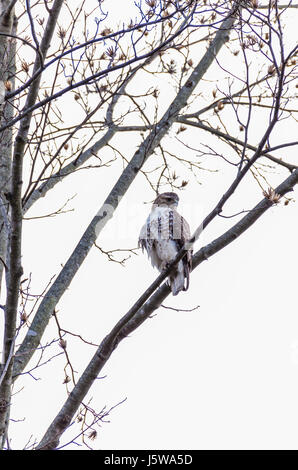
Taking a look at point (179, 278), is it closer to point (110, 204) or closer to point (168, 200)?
point (110, 204)

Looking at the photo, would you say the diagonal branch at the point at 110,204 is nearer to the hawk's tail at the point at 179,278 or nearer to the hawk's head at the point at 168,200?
the hawk's head at the point at 168,200

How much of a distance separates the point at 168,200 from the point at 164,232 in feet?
1.02

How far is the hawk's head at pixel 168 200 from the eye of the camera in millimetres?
6238

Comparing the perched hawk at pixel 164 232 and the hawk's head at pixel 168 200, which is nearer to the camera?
the perched hawk at pixel 164 232

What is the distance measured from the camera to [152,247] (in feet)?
20.3

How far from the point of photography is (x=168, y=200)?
6.24 m

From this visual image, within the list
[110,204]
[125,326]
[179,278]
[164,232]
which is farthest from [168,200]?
[125,326]

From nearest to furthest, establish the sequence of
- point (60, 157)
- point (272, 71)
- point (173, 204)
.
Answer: point (60, 157), point (272, 71), point (173, 204)

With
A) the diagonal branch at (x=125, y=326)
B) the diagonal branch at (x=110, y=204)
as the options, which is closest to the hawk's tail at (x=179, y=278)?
the diagonal branch at (x=110, y=204)

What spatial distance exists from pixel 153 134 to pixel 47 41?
230 cm

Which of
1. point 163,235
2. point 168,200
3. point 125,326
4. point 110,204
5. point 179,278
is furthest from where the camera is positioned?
point 168,200

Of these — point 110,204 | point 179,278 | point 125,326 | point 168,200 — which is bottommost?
point 125,326
